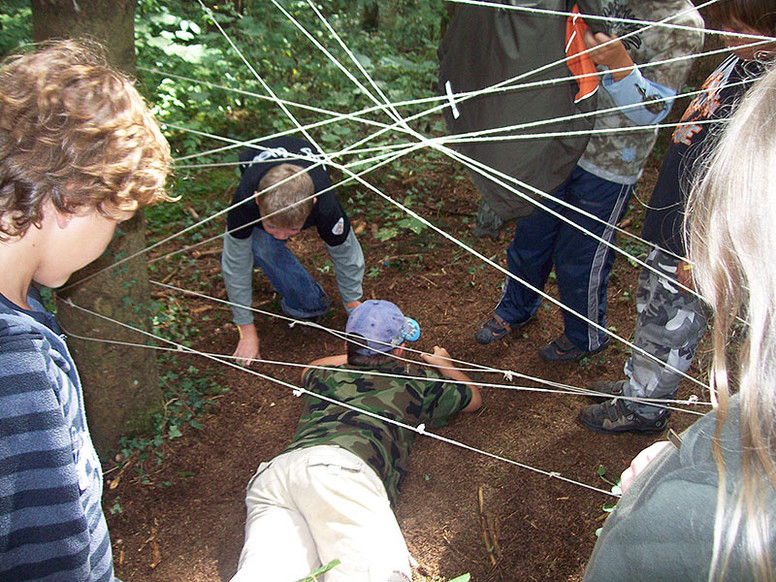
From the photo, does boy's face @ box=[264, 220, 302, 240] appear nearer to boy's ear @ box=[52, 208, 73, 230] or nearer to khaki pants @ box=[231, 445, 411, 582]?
khaki pants @ box=[231, 445, 411, 582]

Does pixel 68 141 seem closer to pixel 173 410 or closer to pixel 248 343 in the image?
pixel 173 410

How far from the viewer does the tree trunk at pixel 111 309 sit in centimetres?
156

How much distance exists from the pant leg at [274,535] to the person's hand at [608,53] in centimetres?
143

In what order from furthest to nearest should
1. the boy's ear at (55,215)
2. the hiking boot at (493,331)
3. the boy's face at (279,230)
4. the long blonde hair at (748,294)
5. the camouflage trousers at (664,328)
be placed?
1. the hiking boot at (493,331)
2. the boy's face at (279,230)
3. the camouflage trousers at (664,328)
4. the boy's ear at (55,215)
5. the long blonde hair at (748,294)

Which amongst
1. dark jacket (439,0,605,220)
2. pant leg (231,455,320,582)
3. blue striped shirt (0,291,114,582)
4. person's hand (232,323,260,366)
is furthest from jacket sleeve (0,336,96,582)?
person's hand (232,323,260,366)

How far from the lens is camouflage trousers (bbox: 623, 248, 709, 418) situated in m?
1.71

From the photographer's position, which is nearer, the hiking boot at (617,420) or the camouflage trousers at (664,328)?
the camouflage trousers at (664,328)

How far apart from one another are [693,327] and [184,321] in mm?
2023

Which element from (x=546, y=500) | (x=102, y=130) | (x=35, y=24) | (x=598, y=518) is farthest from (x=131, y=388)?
(x=598, y=518)

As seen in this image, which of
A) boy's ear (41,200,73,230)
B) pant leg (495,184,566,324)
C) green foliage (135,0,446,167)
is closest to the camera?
boy's ear (41,200,73,230)

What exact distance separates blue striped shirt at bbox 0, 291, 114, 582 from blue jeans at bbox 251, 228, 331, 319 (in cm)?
154

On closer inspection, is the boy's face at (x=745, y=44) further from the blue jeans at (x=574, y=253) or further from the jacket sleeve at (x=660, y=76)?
the blue jeans at (x=574, y=253)

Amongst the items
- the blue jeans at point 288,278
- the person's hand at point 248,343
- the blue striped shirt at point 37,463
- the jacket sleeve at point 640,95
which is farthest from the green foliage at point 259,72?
the blue striped shirt at point 37,463

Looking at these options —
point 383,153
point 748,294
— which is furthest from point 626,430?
point 383,153
